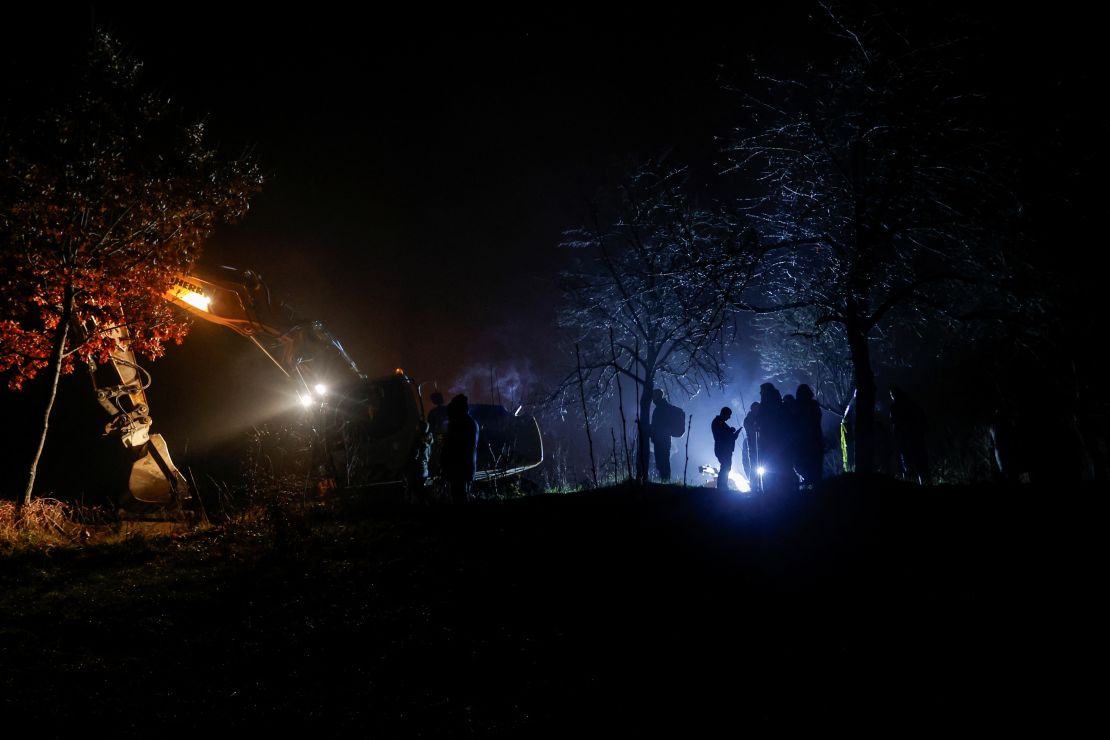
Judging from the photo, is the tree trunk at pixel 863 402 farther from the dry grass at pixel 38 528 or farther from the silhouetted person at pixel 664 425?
the dry grass at pixel 38 528

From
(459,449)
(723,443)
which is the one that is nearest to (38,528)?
(459,449)

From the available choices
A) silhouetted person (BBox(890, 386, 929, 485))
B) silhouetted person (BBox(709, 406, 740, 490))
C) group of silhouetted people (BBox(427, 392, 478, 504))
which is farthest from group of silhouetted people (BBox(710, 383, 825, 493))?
group of silhouetted people (BBox(427, 392, 478, 504))

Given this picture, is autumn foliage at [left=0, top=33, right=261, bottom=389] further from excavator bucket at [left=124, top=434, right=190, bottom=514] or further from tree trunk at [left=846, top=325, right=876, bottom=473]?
tree trunk at [left=846, top=325, right=876, bottom=473]

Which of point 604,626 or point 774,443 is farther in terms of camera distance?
point 774,443

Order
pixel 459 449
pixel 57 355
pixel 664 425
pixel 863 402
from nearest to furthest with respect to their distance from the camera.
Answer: pixel 57 355
pixel 459 449
pixel 863 402
pixel 664 425

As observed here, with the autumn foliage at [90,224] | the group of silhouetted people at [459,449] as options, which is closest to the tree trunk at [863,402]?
the group of silhouetted people at [459,449]

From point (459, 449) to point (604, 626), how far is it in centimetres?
483

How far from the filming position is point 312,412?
11047 mm

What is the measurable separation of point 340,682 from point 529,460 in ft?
30.2

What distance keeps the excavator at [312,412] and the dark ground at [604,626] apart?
3909 mm

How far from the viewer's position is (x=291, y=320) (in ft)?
37.7

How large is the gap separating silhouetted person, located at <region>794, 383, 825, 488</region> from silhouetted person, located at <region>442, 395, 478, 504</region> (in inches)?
182

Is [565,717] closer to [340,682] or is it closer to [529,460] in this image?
[340,682]

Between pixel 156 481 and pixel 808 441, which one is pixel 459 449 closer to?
pixel 808 441
